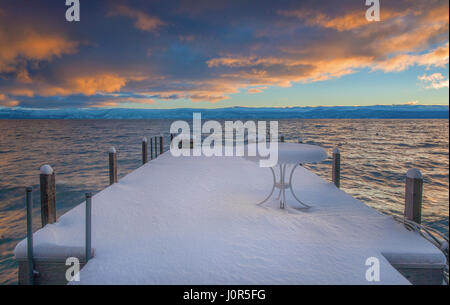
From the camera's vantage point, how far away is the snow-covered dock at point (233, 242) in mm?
2395

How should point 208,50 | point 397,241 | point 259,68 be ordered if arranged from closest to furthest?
1. point 397,241
2. point 208,50
3. point 259,68

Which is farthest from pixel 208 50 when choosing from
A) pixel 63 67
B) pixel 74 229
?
pixel 74 229

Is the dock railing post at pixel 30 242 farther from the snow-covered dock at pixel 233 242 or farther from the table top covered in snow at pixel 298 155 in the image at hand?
the table top covered in snow at pixel 298 155

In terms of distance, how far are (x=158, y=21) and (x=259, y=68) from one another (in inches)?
284

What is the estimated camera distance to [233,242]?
3.05 meters

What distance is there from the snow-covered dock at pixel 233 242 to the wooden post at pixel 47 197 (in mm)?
148

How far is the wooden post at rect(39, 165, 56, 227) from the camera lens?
11.9 ft

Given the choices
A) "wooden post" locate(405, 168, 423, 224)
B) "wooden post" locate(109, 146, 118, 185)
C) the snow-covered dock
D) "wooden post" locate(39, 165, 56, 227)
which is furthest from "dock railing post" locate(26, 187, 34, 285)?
"wooden post" locate(405, 168, 423, 224)

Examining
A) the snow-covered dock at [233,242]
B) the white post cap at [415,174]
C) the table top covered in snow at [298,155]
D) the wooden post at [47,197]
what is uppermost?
the table top covered in snow at [298,155]

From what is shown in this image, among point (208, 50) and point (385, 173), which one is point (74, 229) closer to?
point (208, 50)

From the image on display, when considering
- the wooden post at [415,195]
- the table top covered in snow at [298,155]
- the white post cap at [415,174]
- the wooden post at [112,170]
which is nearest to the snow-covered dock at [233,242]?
the wooden post at [415,195]

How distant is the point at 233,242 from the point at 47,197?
266cm
